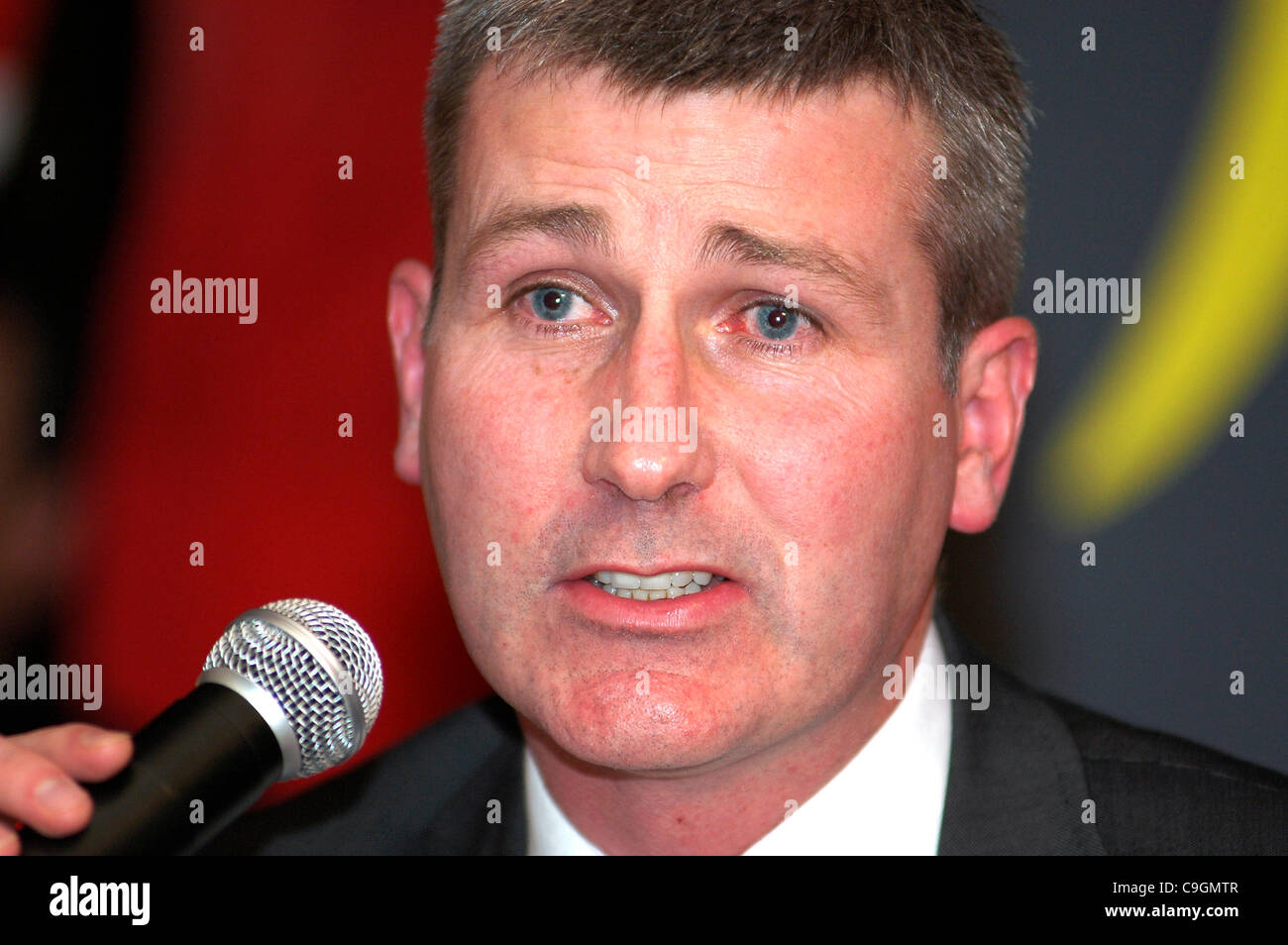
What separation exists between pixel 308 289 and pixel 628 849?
1682mm

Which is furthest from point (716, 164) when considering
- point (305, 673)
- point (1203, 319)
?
point (1203, 319)

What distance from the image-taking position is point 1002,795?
1.79 metres

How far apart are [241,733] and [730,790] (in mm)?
704

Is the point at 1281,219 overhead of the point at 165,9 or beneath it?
beneath

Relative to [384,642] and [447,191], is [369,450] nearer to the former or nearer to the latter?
[384,642]

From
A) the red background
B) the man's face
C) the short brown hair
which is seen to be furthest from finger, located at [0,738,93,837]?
the red background

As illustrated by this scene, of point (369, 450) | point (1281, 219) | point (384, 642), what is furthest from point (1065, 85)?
point (384, 642)

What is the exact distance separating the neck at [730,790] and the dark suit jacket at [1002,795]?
0.16 meters

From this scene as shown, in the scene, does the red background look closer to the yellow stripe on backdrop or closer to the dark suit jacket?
the dark suit jacket

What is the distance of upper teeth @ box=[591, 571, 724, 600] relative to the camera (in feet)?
5.16

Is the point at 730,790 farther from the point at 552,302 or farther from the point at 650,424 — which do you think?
the point at 552,302

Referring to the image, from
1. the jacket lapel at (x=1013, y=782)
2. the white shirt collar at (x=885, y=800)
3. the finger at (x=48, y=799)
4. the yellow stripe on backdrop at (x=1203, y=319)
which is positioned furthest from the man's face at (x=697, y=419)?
the yellow stripe on backdrop at (x=1203, y=319)

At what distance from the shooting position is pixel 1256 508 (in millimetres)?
2594

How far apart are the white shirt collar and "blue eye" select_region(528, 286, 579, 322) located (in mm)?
684
